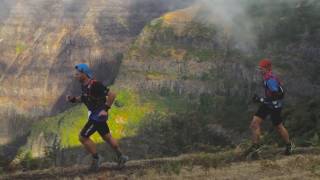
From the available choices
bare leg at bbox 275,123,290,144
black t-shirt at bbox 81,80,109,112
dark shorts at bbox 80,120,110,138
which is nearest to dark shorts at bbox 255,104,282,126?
bare leg at bbox 275,123,290,144

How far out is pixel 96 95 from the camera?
852 inches

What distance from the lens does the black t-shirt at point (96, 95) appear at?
21625 millimetres

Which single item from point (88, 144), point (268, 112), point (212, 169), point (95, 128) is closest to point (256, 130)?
point (268, 112)

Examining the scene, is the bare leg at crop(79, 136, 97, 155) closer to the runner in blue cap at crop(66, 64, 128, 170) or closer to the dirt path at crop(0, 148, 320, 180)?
the runner in blue cap at crop(66, 64, 128, 170)

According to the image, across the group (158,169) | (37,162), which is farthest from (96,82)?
(37,162)

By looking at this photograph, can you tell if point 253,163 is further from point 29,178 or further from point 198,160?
point 29,178

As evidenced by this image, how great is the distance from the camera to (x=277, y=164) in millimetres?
21344

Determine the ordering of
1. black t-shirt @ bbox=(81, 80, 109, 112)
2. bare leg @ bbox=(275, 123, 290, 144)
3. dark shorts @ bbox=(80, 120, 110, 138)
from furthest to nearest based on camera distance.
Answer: bare leg @ bbox=(275, 123, 290, 144) < dark shorts @ bbox=(80, 120, 110, 138) < black t-shirt @ bbox=(81, 80, 109, 112)

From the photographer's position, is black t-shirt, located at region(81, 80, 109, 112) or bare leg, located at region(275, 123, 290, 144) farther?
bare leg, located at region(275, 123, 290, 144)

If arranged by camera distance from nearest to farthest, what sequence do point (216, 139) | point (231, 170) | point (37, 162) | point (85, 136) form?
point (231, 170) < point (85, 136) < point (37, 162) < point (216, 139)

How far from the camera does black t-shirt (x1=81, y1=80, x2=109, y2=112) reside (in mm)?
21625

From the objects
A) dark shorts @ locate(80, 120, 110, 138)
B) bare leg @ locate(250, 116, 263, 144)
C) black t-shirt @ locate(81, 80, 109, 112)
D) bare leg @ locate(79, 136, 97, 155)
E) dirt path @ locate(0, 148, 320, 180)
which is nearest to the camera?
dirt path @ locate(0, 148, 320, 180)

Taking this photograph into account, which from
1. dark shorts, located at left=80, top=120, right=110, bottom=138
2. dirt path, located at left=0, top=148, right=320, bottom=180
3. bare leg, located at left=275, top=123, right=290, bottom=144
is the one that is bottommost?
dirt path, located at left=0, top=148, right=320, bottom=180

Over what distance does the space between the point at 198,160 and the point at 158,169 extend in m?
2.25
